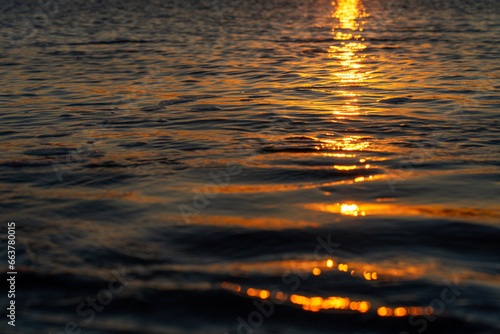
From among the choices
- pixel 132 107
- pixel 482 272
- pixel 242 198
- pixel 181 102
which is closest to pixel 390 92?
pixel 181 102

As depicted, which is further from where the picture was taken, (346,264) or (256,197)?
(256,197)

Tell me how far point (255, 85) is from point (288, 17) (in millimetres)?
18072

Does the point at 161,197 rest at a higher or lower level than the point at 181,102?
higher

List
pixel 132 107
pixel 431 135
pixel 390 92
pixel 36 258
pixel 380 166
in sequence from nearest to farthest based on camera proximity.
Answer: pixel 36 258, pixel 380 166, pixel 431 135, pixel 132 107, pixel 390 92

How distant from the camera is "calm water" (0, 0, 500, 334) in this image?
13.5ft

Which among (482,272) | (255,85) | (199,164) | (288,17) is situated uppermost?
(482,272)

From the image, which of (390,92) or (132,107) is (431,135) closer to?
(390,92)

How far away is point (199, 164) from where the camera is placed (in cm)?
732

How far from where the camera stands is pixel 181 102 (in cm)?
1127

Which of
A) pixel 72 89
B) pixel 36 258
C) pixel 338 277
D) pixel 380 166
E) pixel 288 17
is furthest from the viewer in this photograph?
pixel 288 17

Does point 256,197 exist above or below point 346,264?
A: below

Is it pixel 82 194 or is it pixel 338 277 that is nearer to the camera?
pixel 338 277

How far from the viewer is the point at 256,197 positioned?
620 cm

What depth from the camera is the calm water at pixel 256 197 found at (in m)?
4.11
